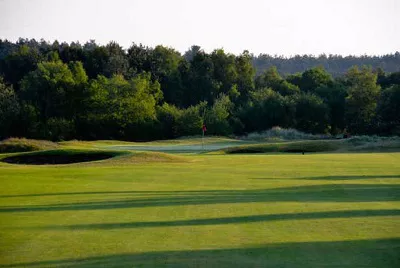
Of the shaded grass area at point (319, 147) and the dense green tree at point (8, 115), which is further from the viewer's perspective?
the dense green tree at point (8, 115)

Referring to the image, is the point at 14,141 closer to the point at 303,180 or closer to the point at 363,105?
the point at 303,180

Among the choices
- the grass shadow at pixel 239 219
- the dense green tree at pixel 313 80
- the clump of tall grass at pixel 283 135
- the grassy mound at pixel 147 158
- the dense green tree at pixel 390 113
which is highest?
the dense green tree at pixel 313 80

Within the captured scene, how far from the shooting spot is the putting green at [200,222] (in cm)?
996

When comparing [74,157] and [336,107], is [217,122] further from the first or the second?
[74,157]

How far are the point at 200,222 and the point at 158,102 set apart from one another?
85.8m

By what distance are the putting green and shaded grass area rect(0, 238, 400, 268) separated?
0.05 ft

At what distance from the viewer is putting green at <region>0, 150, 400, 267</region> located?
9961 mm

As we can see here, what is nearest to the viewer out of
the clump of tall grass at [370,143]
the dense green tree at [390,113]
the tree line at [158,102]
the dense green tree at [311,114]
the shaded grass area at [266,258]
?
the shaded grass area at [266,258]

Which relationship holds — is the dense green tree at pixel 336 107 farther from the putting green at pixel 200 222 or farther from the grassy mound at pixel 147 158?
the putting green at pixel 200 222

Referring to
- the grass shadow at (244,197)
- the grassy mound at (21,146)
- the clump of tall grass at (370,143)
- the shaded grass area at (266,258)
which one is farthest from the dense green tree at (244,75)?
the shaded grass area at (266,258)

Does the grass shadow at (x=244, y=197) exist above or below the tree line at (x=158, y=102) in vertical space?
below

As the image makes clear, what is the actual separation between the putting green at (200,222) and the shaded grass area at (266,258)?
16 millimetres

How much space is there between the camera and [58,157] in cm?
3909

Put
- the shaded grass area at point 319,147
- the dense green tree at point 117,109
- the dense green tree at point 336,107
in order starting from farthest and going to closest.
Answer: the dense green tree at point 336,107, the dense green tree at point 117,109, the shaded grass area at point 319,147
